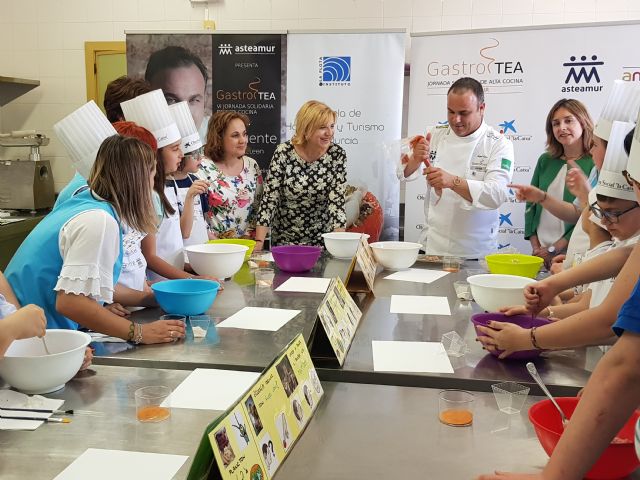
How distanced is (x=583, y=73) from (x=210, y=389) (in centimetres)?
375

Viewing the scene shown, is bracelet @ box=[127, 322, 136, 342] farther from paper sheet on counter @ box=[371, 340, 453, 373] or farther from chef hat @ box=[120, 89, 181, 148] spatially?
chef hat @ box=[120, 89, 181, 148]

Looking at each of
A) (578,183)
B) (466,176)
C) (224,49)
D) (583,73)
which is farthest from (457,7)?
(578,183)

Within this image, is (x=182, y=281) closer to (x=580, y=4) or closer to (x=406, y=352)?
(x=406, y=352)

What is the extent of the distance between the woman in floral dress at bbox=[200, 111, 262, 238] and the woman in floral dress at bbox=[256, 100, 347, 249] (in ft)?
0.44

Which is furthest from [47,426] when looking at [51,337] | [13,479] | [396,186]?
[396,186]

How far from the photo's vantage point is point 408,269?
2.69 meters

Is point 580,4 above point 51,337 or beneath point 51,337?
above

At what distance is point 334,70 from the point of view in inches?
180

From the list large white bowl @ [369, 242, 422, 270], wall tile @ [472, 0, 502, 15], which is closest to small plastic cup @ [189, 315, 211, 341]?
large white bowl @ [369, 242, 422, 270]

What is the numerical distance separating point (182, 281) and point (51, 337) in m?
0.60

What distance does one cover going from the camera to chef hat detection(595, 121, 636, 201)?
1621 mm

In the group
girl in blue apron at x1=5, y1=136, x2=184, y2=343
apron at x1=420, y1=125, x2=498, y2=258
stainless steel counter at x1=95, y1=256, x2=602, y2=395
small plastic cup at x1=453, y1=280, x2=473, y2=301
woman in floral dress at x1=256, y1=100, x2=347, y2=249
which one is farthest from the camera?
woman in floral dress at x1=256, y1=100, x2=347, y2=249

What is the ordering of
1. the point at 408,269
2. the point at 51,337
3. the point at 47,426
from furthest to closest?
the point at 408,269
the point at 51,337
the point at 47,426

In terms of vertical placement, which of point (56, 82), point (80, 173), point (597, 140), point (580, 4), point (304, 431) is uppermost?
point (580, 4)
